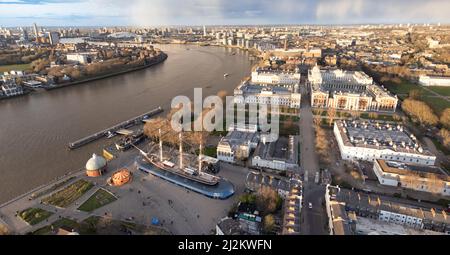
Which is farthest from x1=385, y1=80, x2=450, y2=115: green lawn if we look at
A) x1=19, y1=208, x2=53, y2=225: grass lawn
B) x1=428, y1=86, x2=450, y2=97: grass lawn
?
x1=19, y1=208, x2=53, y2=225: grass lawn

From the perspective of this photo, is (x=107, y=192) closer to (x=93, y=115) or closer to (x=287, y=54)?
(x=93, y=115)

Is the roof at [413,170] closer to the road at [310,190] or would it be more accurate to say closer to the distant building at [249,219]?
the road at [310,190]

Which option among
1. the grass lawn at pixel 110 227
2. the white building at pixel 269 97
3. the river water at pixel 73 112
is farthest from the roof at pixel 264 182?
the white building at pixel 269 97

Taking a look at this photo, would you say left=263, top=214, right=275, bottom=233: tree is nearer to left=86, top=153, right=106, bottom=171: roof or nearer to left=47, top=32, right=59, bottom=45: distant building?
left=86, top=153, right=106, bottom=171: roof

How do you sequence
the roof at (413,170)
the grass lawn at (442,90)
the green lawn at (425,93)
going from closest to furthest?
the roof at (413,170)
the green lawn at (425,93)
the grass lawn at (442,90)

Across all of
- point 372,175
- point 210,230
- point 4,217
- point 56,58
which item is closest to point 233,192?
point 210,230
